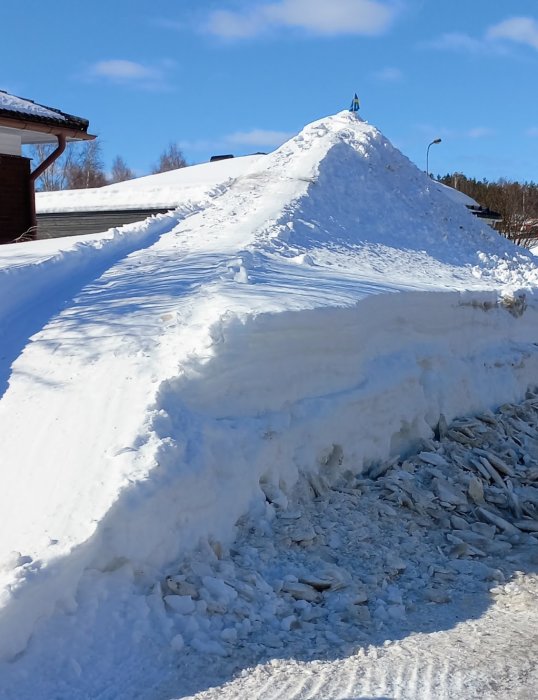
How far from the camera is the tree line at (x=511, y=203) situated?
35.9 metres

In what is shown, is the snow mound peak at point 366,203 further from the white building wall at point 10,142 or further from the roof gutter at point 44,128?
the white building wall at point 10,142

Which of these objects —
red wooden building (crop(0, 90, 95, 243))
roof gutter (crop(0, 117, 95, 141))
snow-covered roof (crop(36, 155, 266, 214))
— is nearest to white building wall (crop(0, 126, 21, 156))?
red wooden building (crop(0, 90, 95, 243))

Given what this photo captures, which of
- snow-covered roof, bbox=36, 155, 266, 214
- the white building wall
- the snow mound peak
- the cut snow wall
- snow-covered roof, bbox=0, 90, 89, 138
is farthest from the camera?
snow-covered roof, bbox=36, 155, 266, 214

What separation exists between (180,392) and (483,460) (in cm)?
283

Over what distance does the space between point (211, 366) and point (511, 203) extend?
34.9 meters

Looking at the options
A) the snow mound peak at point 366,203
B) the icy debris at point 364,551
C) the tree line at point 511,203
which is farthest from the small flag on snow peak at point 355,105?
the tree line at point 511,203

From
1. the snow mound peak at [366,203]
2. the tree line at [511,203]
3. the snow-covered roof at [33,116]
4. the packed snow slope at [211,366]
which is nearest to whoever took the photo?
the packed snow slope at [211,366]

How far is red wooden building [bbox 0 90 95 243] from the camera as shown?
12883 millimetres

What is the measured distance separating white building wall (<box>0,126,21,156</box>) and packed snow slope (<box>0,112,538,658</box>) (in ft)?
14.3

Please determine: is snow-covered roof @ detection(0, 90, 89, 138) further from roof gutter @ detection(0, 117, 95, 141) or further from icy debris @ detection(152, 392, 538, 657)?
icy debris @ detection(152, 392, 538, 657)

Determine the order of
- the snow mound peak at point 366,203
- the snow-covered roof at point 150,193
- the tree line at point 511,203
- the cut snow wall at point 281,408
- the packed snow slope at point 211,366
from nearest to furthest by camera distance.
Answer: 1. the cut snow wall at point 281,408
2. the packed snow slope at point 211,366
3. the snow mound peak at point 366,203
4. the snow-covered roof at point 150,193
5. the tree line at point 511,203

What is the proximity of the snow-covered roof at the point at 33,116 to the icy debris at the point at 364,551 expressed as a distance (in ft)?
28.2

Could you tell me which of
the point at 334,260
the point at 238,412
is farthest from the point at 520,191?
the point at 238,412

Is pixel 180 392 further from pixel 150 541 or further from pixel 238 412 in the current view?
pixel 150 541
